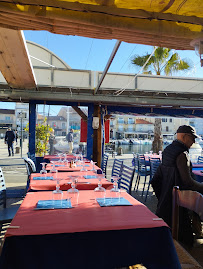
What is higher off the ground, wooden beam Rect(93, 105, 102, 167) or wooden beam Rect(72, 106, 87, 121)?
wooden beam Rect(72, 106, 87, 121)

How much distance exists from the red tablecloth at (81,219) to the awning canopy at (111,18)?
1.92 m

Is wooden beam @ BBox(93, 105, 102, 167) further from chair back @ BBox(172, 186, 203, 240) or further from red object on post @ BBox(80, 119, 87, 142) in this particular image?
chair back @ BBox(172, 186, 203, 240)

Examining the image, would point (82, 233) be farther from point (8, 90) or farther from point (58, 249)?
point (8, 90)

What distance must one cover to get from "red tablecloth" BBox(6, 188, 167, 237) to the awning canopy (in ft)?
6.32

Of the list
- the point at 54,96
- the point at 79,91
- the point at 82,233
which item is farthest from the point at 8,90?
the point at 82,233

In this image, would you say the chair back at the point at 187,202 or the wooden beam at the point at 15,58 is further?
the wooden beam at the point at 15,58

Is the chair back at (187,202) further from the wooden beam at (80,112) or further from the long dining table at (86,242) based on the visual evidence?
the wooden beam at (80,112)

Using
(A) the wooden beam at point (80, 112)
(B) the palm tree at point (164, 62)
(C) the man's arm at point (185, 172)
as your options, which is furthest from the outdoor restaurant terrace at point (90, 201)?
(B) the palm tree at point (164, 62)

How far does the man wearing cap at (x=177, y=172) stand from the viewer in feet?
9.78

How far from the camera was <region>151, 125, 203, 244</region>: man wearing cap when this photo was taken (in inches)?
117

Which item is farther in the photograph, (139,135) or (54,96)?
(139,135)

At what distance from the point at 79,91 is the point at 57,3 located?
5743 mm

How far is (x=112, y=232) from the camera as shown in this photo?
5.99 ft

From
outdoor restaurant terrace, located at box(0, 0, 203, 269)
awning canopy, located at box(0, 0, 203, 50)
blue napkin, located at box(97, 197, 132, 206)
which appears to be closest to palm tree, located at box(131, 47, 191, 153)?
outdoor restaurant terrace, located at box(0, 0, 203, 269)
